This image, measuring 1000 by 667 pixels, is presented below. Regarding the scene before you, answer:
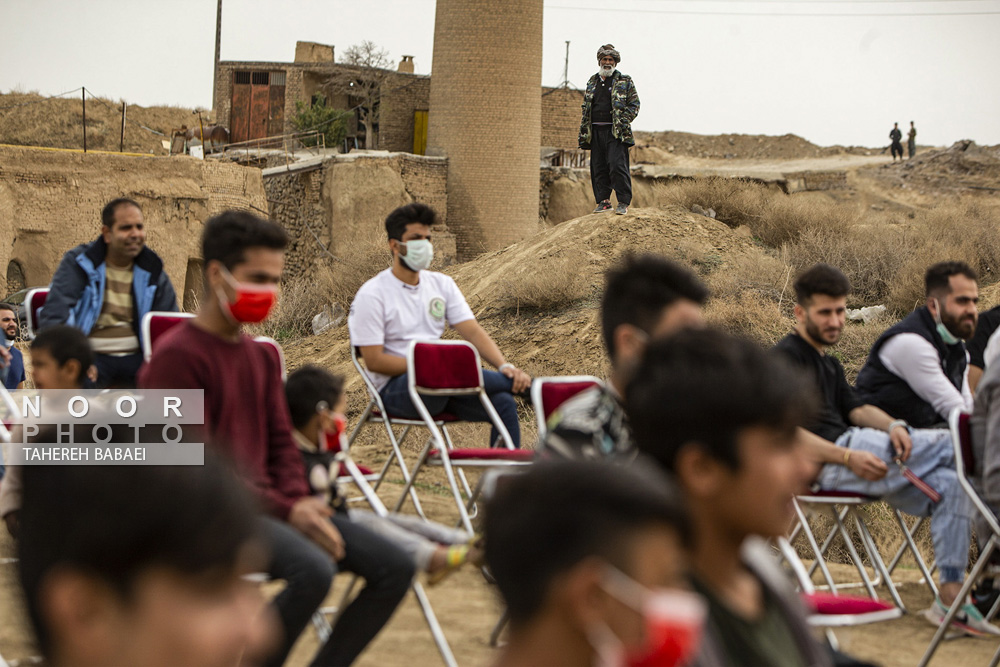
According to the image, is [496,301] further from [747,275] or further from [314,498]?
[314,498]

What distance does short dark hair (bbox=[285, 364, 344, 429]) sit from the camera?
3.84 meters

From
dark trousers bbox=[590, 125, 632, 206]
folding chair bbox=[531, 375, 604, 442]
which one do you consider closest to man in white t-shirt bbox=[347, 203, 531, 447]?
folding chair bbox=[531, 375, 604, 442]

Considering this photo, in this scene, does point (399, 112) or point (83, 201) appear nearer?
point (83, 201)

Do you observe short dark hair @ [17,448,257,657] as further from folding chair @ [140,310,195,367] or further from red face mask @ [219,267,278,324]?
folding chair @ [140,310,195,367]

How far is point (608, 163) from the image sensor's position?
44.4ft

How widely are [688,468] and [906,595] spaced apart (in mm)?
4687

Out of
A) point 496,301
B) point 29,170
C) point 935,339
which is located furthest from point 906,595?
point 29,170

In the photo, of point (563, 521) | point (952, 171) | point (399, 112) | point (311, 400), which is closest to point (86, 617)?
point (563, 521)

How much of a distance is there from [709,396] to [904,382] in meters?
3.76

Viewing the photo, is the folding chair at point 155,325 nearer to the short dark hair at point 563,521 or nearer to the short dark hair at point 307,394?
the short dark hair at point 307,394

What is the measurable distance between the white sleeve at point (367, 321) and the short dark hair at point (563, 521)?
4.64 meters

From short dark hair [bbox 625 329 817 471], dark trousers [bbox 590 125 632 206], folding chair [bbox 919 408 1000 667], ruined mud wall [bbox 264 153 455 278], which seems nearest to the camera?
short dark hair [bbox 625 329 817 471]

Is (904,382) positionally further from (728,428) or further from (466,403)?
(728,428)

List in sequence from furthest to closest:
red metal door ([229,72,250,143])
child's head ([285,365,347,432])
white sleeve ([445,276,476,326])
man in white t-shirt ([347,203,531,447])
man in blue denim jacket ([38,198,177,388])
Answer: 1. red metal door ([229,72,250,143])
2. white sleeve ([445,276,476,326])
3. man in white t-shirt ([347,203,531,447])
4. man in blue denim jacket ([38,198,177,388])
5. child's head ([285,365,347,432])
